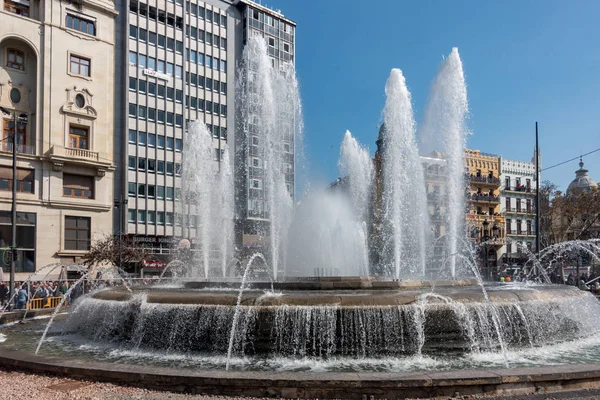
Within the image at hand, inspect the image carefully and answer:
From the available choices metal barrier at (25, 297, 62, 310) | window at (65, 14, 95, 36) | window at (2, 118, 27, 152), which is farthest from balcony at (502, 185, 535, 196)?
metal barrier at (25, 297, 62, 310)

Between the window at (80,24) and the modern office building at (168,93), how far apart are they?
928cm

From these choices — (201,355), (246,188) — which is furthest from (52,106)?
(201,355)

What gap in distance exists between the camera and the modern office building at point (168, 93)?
51.8 m

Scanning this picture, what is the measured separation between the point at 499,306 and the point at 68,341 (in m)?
10.1

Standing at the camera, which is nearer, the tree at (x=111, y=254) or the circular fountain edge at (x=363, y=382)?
the circular fountain edge at (x=363, y=382)

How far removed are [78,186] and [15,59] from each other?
10.9 metres

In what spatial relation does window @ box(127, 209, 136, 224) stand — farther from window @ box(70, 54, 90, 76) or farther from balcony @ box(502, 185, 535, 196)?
balcony @ box(502, 185, 535, 196)

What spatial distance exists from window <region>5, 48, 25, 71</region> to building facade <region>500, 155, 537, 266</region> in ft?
187

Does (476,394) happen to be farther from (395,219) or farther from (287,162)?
(287,162)

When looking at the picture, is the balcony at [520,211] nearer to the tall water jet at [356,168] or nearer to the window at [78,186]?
the tall water jet at [356,168]

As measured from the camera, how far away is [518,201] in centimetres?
6888

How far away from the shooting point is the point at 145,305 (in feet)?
36.2

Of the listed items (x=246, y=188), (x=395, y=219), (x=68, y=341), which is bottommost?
(x=68, y=341)

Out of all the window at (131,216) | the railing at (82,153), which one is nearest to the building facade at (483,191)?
the window at (131,216)
